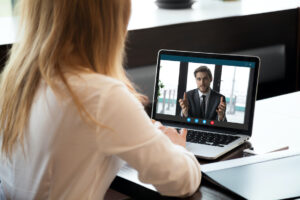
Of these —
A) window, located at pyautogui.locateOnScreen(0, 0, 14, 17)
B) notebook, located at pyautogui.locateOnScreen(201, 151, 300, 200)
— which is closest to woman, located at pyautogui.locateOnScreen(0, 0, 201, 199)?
notebook, located at pyautogui.locateOnScreen(201, 151, 300, 200)

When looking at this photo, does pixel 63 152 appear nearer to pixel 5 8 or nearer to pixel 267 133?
pixel 267 133

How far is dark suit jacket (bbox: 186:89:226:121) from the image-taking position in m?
1.55

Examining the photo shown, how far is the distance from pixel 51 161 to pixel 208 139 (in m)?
0.58

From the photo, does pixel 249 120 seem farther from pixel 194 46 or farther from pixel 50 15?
pixel 194 46

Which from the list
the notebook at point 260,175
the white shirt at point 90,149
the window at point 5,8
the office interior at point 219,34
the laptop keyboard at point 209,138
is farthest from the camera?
the window at point 5,8

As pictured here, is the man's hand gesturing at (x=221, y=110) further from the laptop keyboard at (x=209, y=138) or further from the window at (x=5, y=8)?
the window at (x=5, y=8)

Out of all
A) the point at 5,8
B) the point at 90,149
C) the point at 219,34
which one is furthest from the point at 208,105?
the point at 5,8

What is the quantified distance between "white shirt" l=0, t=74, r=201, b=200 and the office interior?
36.5 inches

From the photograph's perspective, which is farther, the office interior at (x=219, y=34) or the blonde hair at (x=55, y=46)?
the office interior at (x=219, y=34)

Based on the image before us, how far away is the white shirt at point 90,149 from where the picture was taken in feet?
3.36

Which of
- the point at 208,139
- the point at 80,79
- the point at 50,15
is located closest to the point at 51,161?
the point at 80,79

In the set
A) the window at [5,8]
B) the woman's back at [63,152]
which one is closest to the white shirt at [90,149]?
the woman's back at [63,152]

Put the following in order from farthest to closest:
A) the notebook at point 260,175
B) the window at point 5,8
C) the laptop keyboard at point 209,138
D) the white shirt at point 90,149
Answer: the window at point 5,8, the laptop keyboard at point 209,138, the notebook at point 260,175, the white shirt at point 90,149

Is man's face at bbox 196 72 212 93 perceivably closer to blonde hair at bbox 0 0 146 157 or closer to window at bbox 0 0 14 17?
blonde hair at bbox 0 0 146 157
